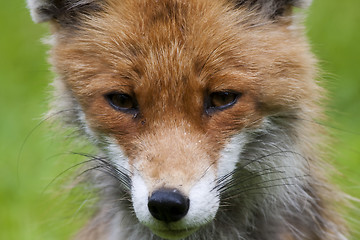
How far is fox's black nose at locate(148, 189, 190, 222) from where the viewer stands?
433cm

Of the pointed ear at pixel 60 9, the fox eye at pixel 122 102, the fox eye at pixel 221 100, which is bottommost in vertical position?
the fox eye at pixel 221 100

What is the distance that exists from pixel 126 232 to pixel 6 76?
673 centimetres

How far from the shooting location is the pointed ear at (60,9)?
5469 millimetres

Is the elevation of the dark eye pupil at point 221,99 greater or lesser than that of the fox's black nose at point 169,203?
greater

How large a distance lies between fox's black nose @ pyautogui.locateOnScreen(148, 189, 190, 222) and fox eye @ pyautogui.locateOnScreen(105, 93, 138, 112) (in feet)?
2.74

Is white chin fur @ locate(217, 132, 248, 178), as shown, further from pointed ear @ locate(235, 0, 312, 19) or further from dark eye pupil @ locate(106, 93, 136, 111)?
pointed ear @ locate(235, 0, 312, 19)

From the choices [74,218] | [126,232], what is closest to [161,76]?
[126,232]

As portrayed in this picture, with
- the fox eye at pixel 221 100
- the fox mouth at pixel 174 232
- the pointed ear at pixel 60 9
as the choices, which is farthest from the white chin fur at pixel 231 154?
the pointed ear at pixel 60 9

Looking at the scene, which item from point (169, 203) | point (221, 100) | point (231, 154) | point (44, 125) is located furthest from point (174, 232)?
point (44, 125)

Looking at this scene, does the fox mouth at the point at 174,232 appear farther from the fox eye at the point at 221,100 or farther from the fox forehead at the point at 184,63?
the fox eye at the point at 221,100

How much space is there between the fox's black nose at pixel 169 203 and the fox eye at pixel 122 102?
0.83 m

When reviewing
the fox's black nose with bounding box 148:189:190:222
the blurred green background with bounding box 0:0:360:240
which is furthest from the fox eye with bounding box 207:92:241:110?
the blurred green background with bounding box 0:0:360:240

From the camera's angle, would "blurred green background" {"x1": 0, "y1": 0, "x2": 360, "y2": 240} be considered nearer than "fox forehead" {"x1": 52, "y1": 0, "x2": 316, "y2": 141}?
No

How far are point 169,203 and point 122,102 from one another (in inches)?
39.5
